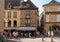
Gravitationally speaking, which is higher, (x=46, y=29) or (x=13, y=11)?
(x=13, y=11)

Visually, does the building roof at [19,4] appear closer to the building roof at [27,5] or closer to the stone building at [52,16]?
the building roof at [27,5]

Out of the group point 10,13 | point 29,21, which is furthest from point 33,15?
point 10,13

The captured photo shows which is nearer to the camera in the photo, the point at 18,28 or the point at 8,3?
the point at 18,28

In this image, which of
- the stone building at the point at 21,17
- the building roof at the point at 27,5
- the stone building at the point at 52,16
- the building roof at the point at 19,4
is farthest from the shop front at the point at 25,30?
the building roof at the point at 27,5

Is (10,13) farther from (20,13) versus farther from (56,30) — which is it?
(56,30)

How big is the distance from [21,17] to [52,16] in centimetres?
820

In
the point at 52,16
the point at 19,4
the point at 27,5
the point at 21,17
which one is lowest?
the point at 21,17

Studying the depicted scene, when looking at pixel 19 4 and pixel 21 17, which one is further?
pixel 19 4

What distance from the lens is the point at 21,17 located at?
2480 inches

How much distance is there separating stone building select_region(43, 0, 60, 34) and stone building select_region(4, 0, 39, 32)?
9.77 ft

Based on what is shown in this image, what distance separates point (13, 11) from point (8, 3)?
3769 mm

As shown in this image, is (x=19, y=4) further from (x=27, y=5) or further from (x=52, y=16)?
(x=52, y=16)

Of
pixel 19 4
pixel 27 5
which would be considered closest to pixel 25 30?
pixel 27 5

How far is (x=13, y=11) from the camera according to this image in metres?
63.4
